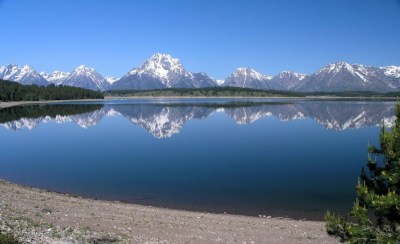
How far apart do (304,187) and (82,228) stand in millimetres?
17662

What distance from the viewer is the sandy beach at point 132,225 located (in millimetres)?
15023

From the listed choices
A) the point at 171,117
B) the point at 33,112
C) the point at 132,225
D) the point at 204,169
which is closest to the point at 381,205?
the point at 132,225

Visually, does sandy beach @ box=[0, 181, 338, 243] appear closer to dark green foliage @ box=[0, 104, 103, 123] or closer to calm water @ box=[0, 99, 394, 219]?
calm water @ box=[0, 99, 394, 219]

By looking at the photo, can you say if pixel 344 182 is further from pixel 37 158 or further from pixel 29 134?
pixel 29 134

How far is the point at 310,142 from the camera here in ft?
Answer: 178

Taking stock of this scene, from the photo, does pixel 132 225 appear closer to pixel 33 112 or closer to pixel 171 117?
pixel 171 117

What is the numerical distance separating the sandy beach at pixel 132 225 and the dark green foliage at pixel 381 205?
4837 mm

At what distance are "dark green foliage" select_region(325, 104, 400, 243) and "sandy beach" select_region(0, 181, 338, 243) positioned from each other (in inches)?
190

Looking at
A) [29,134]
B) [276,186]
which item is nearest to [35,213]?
[276,186]

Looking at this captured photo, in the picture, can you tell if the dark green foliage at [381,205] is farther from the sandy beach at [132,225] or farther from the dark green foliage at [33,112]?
the dark green foliage at [33,112]

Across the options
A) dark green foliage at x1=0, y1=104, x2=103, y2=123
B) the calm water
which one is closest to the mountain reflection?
dark green foliage at x1=0, y1=104, x2=103, y2=123

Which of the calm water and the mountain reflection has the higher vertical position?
the mountain reflection

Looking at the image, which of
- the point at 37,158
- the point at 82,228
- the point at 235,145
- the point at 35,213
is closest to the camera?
the point at 82,228

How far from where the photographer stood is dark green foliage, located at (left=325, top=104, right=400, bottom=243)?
10.4 metres
